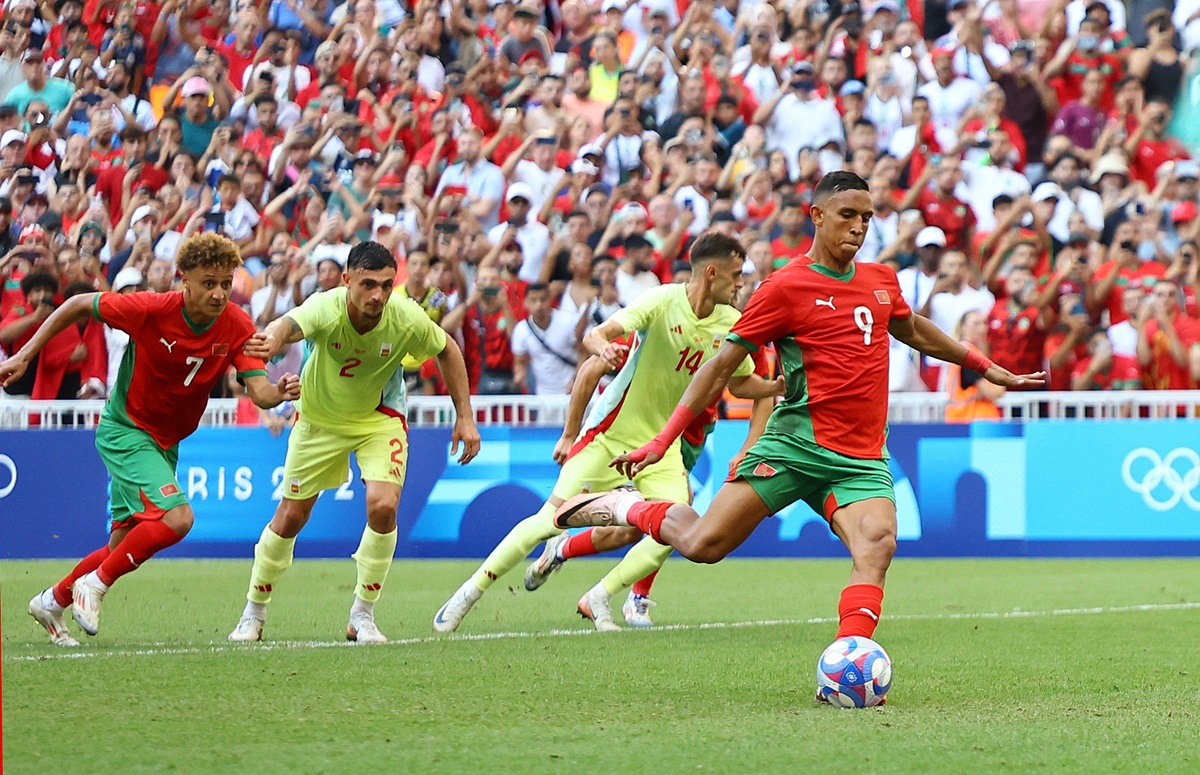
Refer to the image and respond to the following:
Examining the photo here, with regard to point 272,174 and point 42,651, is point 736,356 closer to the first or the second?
point 42,651

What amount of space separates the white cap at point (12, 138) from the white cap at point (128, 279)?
2.67m

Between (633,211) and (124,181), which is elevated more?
(124,181)

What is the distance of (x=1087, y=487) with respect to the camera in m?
15.1

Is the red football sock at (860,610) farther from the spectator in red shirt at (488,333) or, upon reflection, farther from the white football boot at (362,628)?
the spectator in red shirt at (488,333)

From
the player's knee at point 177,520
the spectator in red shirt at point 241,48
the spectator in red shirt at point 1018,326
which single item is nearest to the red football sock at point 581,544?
the player's knee at point 177,520

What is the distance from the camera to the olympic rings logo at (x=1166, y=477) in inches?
583

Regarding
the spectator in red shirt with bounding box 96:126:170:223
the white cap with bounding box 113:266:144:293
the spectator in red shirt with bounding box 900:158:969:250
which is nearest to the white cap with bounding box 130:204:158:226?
the spectator in red shirt with bounding box 96:126:170:223

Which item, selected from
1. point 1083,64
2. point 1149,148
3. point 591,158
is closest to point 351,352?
point 591,158

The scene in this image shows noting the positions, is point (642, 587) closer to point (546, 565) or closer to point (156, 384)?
point (546, 565)

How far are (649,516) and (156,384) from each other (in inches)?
116

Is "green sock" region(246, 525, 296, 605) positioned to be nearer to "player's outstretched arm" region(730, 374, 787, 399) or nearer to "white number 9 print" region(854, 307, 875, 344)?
"player's outstretched arm" region(730, 374, 787, 399)

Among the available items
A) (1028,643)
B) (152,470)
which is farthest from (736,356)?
(152,470)

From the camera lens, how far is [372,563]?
944 cm

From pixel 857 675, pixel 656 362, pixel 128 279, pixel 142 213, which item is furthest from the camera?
pixel 142 213
